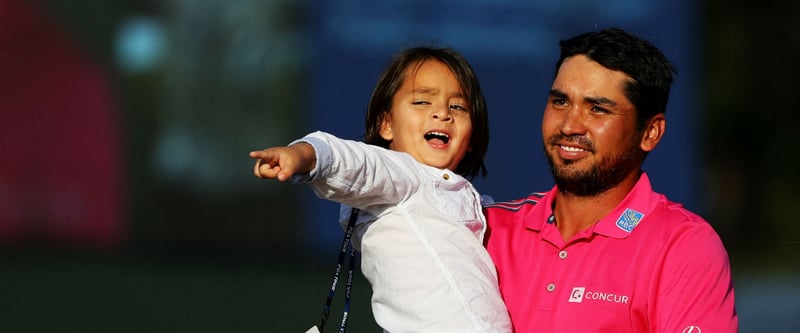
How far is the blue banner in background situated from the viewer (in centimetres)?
798

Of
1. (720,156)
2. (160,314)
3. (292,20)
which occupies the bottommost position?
(160,314)

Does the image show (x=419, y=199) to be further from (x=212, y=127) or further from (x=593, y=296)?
(x=212, y=127)

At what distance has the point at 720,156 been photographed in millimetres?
12516

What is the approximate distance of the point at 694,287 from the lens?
99.0 inches

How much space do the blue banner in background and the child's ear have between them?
4482 mm

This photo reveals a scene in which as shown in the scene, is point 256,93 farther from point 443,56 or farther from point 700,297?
point 700,297

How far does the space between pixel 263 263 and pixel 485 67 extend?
6.65 feet

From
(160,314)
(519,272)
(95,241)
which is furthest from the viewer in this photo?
(95,241)

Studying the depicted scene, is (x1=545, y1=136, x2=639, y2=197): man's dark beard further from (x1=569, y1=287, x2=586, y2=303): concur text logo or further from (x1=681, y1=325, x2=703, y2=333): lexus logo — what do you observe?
(x1=681, y1=325, x2=703, y2=333): lexus logo

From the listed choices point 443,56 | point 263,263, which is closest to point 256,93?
point 263,263

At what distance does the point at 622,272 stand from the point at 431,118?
0.67 meters

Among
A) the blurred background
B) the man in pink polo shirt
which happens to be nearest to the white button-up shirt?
the man in pink polo shirt

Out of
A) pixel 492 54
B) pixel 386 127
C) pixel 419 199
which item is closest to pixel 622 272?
pixel 419 199

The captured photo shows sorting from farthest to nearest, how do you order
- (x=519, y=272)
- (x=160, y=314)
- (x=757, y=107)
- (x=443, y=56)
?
(x=757, y=107), (x=160, y=314), (x=443, y=56), (x=519, y=272)
